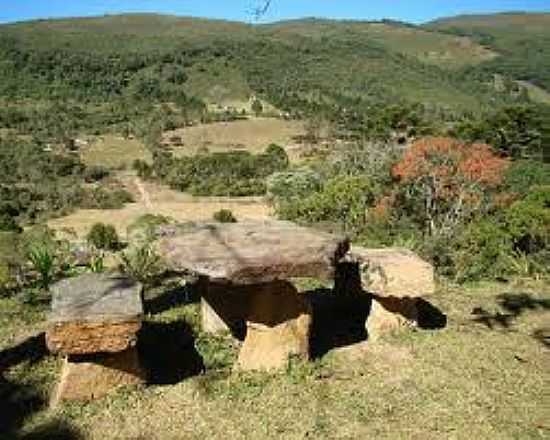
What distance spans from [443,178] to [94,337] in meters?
17.3

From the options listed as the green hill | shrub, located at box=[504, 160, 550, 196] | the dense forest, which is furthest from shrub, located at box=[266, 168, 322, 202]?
the green hill

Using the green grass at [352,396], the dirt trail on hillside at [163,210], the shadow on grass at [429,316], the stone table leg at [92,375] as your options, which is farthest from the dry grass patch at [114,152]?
the stone table leg at [92,375]

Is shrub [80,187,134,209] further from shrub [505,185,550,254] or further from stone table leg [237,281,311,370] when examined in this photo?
stone table leg [237,281,311,370]

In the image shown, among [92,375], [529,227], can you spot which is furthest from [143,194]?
[92,375]

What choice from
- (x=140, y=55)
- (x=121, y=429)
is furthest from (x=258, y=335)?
(x=140, y=55)

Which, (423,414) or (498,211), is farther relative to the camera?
(498,211)

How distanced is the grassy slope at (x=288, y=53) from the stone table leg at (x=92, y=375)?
302 feet

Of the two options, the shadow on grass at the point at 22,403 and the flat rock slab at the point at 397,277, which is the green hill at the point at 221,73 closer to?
the flat rock slab at the point at 397,277

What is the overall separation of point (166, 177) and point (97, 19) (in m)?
120

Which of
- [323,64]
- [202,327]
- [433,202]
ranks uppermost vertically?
[202,327]

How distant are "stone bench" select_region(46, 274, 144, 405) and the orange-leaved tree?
49.1 feet

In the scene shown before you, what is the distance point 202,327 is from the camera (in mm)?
11297

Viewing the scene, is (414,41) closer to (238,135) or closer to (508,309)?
(238,135)

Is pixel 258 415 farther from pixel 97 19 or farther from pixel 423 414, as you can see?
pixel 97 19
